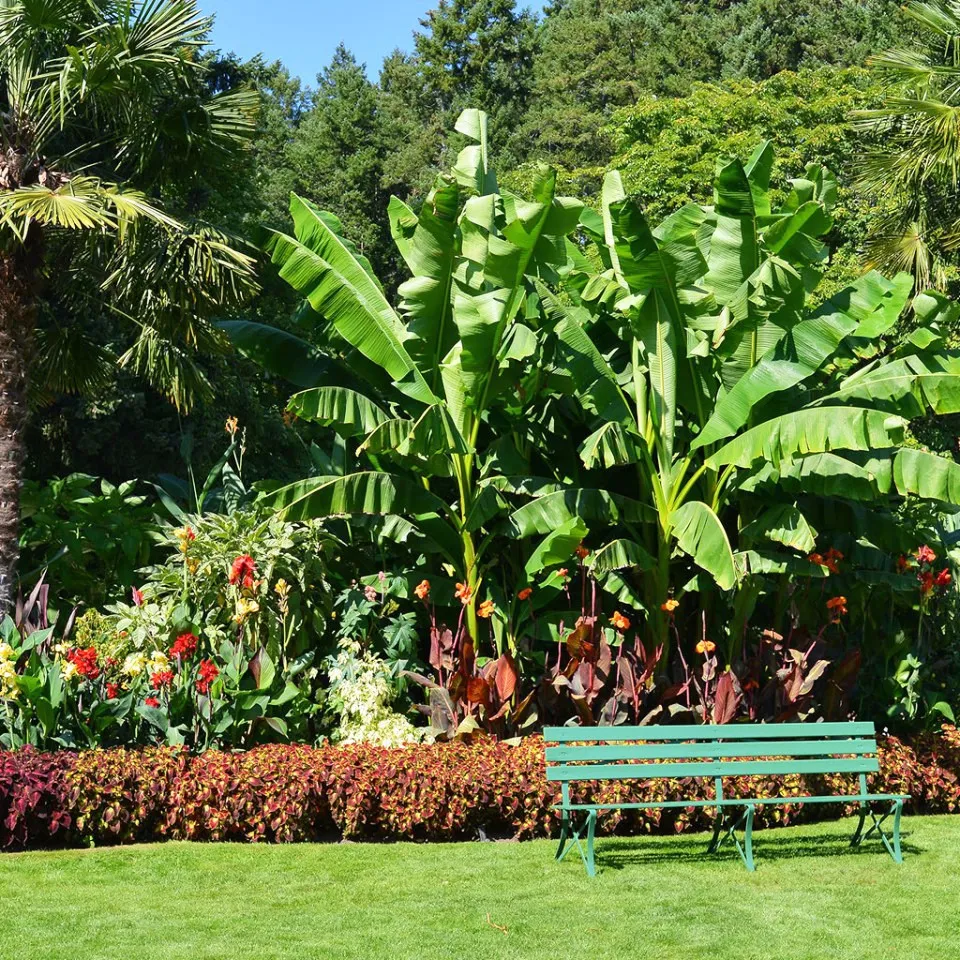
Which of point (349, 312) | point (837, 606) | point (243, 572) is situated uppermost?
point (349, 312)

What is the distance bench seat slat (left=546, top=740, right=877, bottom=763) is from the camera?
7426 mm

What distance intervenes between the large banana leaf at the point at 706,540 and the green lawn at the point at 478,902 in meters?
1.85

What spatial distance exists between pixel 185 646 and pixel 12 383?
2.89m

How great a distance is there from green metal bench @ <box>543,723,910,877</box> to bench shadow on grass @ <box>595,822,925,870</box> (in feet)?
0.30

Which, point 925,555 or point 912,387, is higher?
point 912,387

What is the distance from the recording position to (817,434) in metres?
8.31

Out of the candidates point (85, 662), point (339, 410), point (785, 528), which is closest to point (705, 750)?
point (785, 528)

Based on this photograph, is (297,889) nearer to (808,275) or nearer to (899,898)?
(899,898)

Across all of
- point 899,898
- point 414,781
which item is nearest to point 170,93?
point 414,781

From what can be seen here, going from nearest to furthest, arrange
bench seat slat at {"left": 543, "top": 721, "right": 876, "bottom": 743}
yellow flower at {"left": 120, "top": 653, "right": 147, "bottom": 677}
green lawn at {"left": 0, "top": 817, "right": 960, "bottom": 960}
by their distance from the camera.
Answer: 1. green lawn at {"left": 0, "top": 817, "right": 960, "bottom": 960}
2. bench seat slat at {"left": 543, "top": 721, "right": 876, "bottom": 743}
3. yellow flower at {"left": 120, "top": 653, "right": 147, "bottom": 677}

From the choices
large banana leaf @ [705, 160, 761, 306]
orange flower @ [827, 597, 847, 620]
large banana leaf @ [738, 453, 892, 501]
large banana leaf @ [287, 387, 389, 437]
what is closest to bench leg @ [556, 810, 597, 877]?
orange flower @ [827, 597, 847, 620]

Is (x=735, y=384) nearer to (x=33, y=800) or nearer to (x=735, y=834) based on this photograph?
(x=735, y=834)

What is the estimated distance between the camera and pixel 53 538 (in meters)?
11.9

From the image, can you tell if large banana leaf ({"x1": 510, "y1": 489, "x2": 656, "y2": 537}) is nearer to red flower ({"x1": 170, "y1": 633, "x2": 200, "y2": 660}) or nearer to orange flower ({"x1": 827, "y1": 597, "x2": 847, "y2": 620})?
orange flower ({"x1": 827, "y1": 597, "x2": 847, "y2": 620})
